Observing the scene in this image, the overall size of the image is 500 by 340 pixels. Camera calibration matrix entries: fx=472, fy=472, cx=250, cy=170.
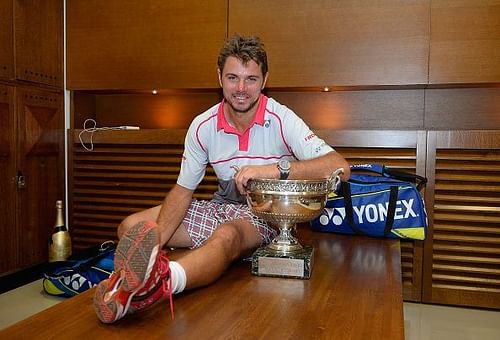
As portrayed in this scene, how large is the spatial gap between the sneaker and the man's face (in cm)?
84

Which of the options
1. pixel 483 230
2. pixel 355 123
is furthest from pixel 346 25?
pixel 483 230

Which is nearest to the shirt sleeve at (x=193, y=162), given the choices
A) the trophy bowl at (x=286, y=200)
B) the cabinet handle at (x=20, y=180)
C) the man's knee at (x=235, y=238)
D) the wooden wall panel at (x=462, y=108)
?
the man's knee at (x=235, y=238)

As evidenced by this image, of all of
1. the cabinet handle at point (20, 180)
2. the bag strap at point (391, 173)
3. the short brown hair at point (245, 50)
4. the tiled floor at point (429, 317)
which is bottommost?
the tiled floor at point (429, 317)

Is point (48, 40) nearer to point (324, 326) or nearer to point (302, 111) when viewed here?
point (302, 111)

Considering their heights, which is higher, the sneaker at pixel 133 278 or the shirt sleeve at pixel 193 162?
the shirt sleeve at pixel 193 162

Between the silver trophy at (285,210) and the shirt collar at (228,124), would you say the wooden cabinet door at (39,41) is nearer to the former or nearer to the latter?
the shirt collar at (228,124)

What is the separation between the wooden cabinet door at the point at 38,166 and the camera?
2885mm

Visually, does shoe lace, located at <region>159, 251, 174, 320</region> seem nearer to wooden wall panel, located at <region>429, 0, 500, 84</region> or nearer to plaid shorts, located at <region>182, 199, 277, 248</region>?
plaid shorts, located at <region>182, 199, 277, 248</region>

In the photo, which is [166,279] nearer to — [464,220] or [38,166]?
[464,220]

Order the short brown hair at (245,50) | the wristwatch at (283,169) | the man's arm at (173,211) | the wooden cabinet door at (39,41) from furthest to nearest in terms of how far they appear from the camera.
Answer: the wooden cabinet door at (39,41), the man's arm at (173,211), the short brown hair at (245,50), the wristwatch at (283,169)

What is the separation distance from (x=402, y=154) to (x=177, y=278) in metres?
1.75

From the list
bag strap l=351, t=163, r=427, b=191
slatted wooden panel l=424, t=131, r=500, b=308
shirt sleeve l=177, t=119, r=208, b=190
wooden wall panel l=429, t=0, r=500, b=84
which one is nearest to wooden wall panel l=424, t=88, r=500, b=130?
wooden wall panel l=429, t=0, r=500, b=84

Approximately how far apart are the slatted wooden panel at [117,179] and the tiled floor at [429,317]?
0.63 metres

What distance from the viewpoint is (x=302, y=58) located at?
9.23 feet
